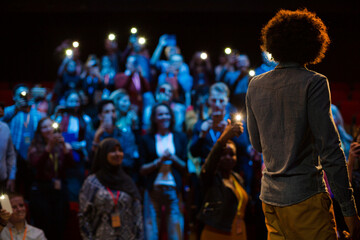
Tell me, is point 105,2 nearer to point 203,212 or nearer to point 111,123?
point 111,123

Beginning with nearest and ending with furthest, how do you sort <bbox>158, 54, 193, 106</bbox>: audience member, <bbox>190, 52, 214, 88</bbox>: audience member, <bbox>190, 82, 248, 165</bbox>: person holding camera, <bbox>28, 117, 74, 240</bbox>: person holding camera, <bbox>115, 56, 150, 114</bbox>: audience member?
<bbox>190, 82, 248, 165</bbox>: person holding camera
<bbox>28, 117, 74, 240</bbox>: person holding camera
<bbox>115, 56, 150, 114</bbox>: audience member
<bbox>158, 54, 193, 106</bbox>: audience member
<bbox>190, 52, 214, 88</bbox>: audience member

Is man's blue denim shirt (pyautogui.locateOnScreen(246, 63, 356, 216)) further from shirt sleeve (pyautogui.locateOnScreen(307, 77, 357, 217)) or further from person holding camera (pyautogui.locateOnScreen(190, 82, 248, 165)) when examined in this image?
person holding camera (pyautogui.locateOnScreen(190, 82, 248, 165))

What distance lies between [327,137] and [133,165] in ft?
9.91

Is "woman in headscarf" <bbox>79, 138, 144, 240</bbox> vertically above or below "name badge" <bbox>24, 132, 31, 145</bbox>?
below

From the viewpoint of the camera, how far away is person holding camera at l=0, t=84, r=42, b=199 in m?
4.20

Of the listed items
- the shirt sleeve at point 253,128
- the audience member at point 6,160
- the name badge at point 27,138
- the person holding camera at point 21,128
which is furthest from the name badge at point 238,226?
the name badge at point 27,138

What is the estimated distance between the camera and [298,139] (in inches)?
58.1

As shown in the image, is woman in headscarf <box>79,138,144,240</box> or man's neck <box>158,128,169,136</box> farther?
man's neck <box>158,128,169,136</box>

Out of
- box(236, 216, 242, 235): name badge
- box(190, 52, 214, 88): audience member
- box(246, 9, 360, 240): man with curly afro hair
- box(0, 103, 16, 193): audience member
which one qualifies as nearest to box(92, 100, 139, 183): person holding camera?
box(0, 103, 16, 193): audience member

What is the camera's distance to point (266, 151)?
159cm

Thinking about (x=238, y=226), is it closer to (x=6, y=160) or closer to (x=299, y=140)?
(x=299, y=140)

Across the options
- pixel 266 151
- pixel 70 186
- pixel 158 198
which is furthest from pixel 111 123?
pixel 266 151

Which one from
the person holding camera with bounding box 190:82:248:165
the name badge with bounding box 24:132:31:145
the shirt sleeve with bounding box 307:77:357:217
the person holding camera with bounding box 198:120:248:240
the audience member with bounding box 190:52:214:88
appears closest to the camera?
the shirt sleeve with bounding box 307:77:357:217

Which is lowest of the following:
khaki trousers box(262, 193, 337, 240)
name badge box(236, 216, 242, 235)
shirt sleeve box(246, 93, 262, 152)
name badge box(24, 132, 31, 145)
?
name badge box(236, 216, 242, 235)
